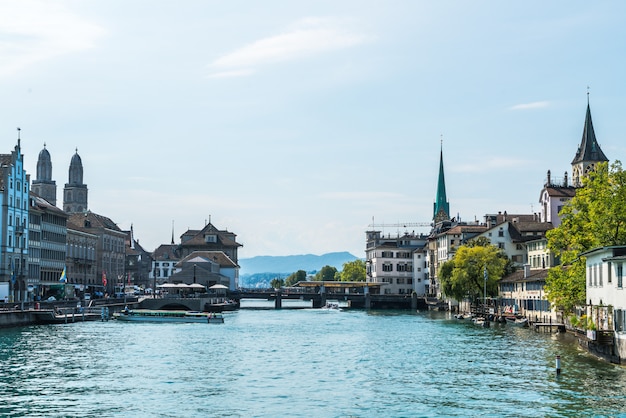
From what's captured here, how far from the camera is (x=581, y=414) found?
43.2 meters

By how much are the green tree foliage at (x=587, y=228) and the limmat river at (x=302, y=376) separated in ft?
15.4

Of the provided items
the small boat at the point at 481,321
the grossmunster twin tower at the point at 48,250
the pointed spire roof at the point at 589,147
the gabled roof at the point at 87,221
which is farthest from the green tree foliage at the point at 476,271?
the gabled roof at the point at 87,221

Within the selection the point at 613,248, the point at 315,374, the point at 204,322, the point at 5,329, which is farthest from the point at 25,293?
the point at 613,248

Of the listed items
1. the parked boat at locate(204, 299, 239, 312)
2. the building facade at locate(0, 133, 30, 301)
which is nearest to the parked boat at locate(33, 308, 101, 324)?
A: the building facade at locate(0, 133, 30, 301)

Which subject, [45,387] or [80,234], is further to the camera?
[80,234]

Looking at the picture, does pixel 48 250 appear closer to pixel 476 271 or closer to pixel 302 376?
pixel 476 271

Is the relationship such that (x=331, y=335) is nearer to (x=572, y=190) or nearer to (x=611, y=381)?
(x=611, y=381)

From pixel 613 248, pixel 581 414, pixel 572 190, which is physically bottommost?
pixel 581 414

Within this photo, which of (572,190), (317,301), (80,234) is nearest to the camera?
(572,190)

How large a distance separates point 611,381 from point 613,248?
11.7 meters

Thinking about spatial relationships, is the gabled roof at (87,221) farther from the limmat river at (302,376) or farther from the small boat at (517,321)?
the small boat at (517,321)

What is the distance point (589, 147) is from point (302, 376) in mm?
125428

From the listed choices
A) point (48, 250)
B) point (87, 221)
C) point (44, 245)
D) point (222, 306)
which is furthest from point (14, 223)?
point (87, 221)

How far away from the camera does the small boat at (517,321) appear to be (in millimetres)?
105544
